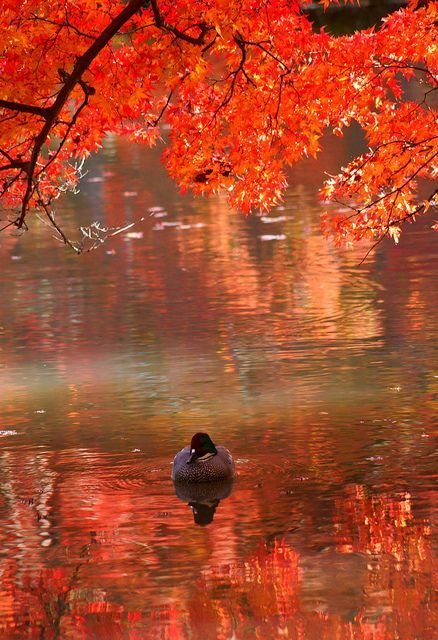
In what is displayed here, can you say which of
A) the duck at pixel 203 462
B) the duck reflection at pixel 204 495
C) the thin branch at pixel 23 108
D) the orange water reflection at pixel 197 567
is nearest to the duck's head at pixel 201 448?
the duck at pixel 203 462

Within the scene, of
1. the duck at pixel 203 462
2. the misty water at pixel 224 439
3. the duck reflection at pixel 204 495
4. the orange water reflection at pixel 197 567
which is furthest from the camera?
the duck at pixel 203 462

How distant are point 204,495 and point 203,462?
0.27 metres

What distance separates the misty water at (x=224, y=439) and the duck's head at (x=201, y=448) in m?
0.29

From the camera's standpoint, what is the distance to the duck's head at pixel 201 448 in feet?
42.3

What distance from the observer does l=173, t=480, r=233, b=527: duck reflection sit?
40.7 feet

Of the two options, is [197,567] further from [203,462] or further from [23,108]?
[23,108]

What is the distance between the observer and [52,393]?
55.8 ft

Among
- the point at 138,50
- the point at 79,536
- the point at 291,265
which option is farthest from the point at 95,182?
the point at 79,536

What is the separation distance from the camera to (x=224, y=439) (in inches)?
570

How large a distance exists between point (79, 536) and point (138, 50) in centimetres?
545

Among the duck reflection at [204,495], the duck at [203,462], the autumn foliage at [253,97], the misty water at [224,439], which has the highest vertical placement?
the autumn foliage at [253,97]

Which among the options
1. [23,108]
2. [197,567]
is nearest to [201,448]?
[197,567]

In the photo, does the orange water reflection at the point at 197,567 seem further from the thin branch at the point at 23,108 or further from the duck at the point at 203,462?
the thin branch at the point at 23,108

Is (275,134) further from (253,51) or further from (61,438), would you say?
(61,438)
